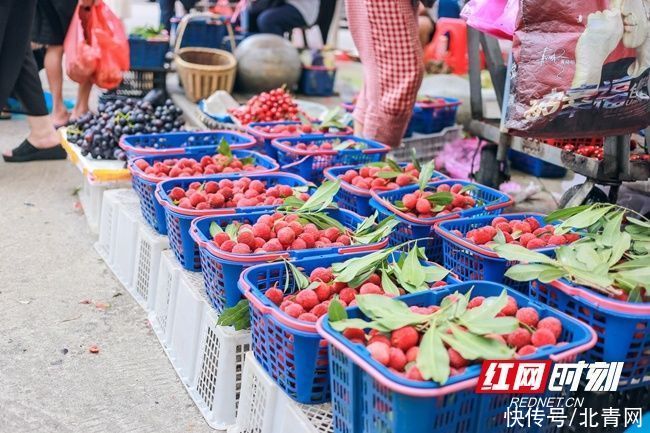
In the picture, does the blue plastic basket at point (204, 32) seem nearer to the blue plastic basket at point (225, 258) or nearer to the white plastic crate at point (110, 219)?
the white plastic crate at point (110, 219)

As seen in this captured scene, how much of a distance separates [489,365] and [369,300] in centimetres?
33

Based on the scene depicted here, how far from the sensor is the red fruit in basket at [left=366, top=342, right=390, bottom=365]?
152 cm

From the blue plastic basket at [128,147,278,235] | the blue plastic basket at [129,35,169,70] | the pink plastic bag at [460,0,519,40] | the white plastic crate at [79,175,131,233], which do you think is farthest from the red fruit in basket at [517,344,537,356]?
the blue plastic basket at [129,35,169,70]

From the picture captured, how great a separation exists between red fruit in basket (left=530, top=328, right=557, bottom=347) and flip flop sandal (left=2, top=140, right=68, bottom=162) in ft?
12.8

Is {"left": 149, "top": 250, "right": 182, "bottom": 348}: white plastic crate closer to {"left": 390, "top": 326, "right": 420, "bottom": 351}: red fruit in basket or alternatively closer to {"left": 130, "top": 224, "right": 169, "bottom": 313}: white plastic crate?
{"left": 130, "top": 224, "right": 169, "bottom": 313}: white plastic crate

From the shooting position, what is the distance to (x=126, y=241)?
317 centimetres

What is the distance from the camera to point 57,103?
213 inches

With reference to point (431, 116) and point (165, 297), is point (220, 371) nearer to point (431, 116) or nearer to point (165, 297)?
point (165, 297)

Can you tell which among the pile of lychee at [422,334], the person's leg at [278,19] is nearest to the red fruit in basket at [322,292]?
the pile of lychee at [422,334]

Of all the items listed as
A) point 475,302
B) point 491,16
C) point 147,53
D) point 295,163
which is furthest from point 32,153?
point 475,302

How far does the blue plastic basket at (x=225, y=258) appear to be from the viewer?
207cm

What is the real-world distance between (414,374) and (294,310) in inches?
16.8

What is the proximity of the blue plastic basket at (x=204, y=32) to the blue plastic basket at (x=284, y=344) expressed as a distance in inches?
203

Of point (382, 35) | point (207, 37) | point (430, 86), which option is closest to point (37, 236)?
point (382, 35)
